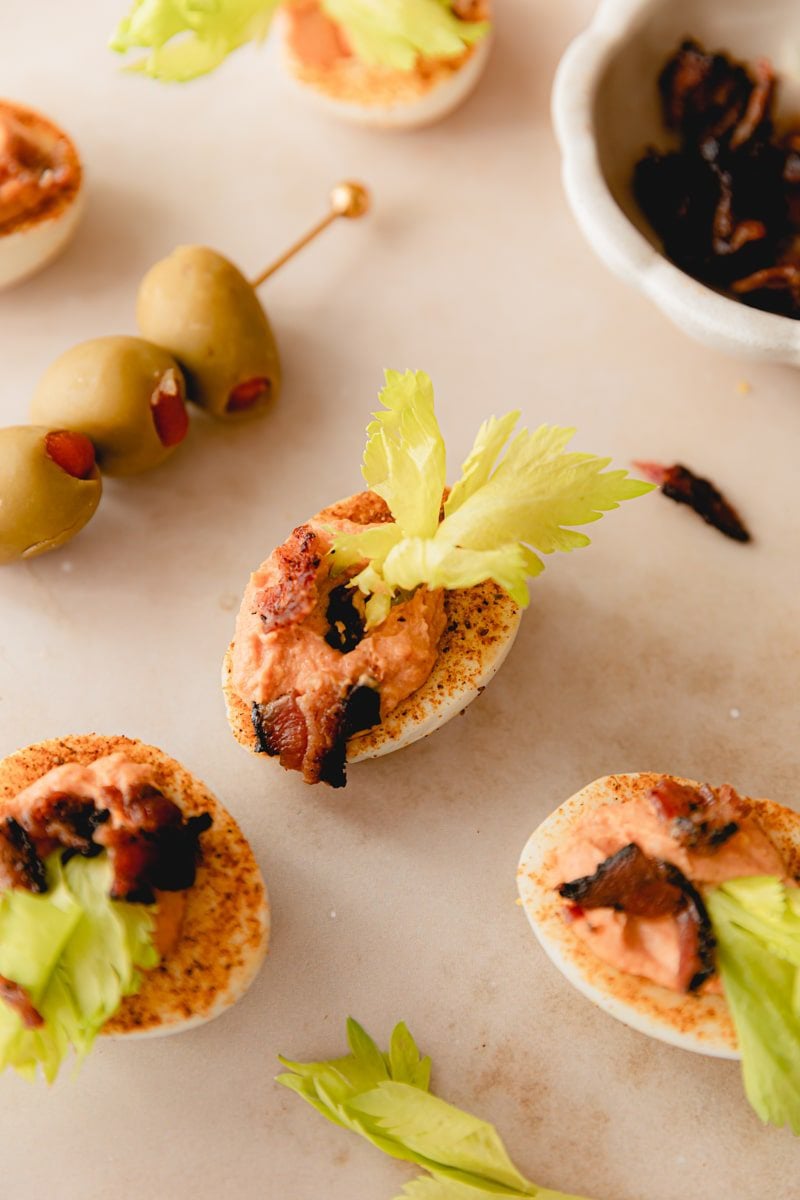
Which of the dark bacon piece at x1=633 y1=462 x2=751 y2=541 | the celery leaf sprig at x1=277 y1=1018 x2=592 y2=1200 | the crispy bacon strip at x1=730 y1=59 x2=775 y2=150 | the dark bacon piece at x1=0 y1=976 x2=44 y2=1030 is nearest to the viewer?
the dark bacon piece at x1=0 y1=976 x2=44 y2=1030

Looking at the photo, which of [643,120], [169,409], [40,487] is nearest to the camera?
[40,487]

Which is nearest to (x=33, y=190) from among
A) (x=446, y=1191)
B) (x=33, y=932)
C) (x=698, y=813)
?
(x=33, y=932)

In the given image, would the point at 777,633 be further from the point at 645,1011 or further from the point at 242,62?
the point at 242,62

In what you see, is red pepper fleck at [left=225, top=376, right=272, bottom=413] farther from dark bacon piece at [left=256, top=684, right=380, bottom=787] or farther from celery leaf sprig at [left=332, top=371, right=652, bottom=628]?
dark bacon piece at [left=256, top=684, right=380, bottom=787]

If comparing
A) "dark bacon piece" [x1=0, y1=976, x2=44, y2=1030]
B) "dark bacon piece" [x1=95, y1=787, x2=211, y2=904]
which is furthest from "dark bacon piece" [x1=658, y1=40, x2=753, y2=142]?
"dark bacon piece" [x1=0, y1=976, x2=44, y2=1030]

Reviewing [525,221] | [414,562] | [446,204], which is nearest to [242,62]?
[446,204]

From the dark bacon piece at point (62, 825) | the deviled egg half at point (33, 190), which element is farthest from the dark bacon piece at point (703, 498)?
the deviled egg half at point (33, 190)

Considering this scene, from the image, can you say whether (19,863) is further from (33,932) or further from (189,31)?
(189,31)
